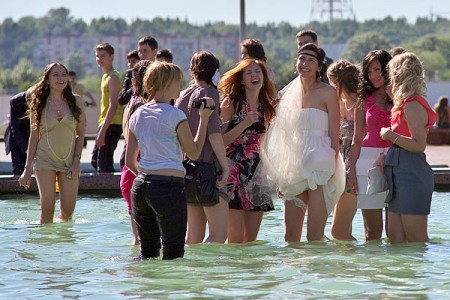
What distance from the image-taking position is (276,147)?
31.8 ft

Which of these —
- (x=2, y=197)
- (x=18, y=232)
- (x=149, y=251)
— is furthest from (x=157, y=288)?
(x=2, y=197)

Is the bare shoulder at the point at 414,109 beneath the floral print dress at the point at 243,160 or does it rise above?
above

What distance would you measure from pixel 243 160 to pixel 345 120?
1.07m

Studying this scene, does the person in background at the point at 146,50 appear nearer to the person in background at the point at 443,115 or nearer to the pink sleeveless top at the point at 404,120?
the pink sleeveless top at the point at 404,120

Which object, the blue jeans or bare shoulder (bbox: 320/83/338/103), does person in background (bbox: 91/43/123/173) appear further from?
the blue jeans

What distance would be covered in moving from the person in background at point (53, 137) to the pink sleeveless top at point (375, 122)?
127 inches

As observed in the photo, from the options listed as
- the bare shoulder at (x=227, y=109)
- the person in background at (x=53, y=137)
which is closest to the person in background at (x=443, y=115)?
the person in background at (x=53, y=137)

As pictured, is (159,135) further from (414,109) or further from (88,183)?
(88,183)

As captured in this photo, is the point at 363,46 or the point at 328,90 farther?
the point at 363,46

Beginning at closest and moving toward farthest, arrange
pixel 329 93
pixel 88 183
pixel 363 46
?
1. pixel 329 93
2. pixel 88 183
3. pixel 363 46

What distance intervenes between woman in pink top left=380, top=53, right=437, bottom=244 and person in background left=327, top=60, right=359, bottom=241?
557 mm

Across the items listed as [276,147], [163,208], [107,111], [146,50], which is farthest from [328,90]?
[107,111]

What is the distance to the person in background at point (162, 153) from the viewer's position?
26.4 feet

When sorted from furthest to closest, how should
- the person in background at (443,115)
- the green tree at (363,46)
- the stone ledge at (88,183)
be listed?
1. the green tree at (363,46)
2. the person in background at (443,115)
3. the stone ledge at (88,183)
